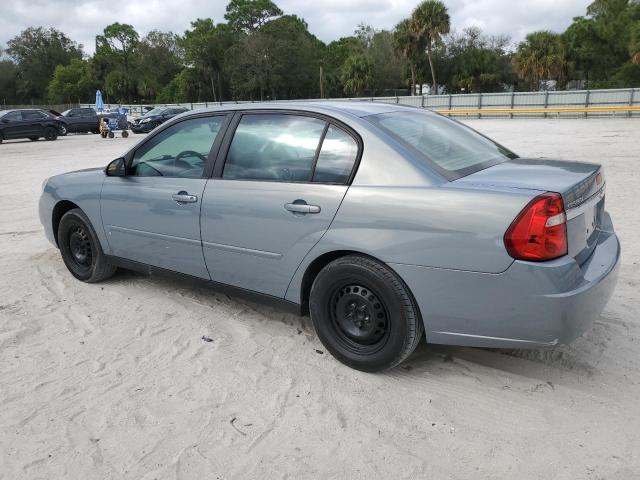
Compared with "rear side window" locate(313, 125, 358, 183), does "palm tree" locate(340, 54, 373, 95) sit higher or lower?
higher

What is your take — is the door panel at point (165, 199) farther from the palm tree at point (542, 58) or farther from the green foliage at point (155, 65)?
the green foliage at point (155, 65)

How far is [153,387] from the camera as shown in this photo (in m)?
3.16

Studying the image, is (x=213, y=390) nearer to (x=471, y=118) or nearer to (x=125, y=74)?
(x=471, y=118)

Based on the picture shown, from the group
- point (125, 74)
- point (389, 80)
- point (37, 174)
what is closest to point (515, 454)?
point (37, 174)

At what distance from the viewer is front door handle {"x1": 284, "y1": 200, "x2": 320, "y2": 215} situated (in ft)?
10.4

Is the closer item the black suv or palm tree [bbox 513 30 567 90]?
the black suv

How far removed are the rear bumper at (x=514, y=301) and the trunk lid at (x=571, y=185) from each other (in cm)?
13

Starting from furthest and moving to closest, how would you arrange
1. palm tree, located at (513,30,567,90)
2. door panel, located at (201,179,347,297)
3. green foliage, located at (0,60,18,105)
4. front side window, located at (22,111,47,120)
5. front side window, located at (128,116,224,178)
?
green foliage, located at (0,60,18,105)
palm tree, located at (513,30,567,90)
front side window, located at (22,111,47,120)
front side window, located at (128,116,224,178)
door panel, located at (201,179,347,297)

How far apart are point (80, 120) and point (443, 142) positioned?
29404 millimetres

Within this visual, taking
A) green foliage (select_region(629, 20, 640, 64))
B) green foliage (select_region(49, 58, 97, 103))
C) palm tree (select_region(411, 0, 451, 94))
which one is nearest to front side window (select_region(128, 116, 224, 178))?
green foliage (select_region(629, 20, 640, 64))

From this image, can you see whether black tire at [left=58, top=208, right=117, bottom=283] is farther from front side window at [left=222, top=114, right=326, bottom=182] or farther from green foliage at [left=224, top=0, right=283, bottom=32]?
green foliage at [left=224, top=0, right=283, bottom=32]

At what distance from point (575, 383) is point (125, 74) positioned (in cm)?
8469

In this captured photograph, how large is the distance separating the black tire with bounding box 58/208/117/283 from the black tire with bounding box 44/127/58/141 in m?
22.9

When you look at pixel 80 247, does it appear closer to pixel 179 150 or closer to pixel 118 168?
pixel 118 168
